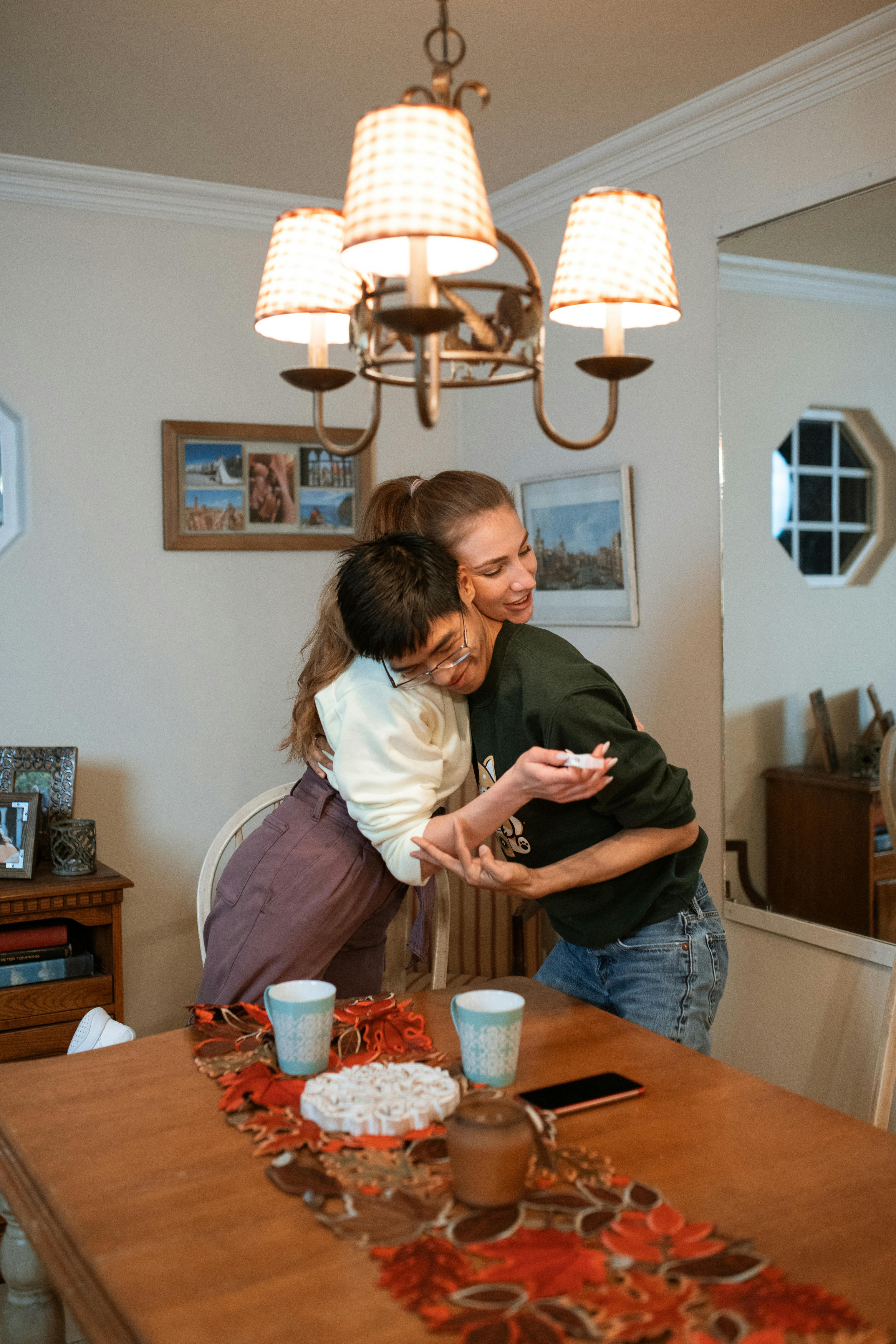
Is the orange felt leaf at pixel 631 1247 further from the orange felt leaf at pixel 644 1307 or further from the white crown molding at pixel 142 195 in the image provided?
the white crown molding at pixel 142 195

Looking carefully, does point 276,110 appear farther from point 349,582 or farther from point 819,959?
point 819,959

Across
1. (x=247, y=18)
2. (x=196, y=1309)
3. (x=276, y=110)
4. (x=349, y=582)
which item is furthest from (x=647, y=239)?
(x=276, y=110)

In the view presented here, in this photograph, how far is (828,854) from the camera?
8.41 ft

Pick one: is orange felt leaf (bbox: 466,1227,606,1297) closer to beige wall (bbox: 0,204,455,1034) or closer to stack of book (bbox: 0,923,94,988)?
stack of book (bbox: 0,923,94,988)

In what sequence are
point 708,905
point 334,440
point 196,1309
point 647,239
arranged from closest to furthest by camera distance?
point 196,1309
point 647,239
point 708,905
point 334,440

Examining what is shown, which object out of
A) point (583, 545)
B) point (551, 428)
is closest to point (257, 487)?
point (583, 545)

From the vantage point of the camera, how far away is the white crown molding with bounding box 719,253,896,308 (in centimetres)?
236

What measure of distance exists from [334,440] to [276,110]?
1171mm

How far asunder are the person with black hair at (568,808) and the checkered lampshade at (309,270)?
360mm

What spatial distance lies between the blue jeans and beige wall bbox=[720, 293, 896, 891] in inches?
36.5

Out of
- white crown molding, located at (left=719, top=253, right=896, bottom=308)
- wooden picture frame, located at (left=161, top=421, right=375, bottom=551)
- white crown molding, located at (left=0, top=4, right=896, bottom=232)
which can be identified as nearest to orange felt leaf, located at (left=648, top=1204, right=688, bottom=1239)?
white crown molding, located at (left=719, top=253, right=896, bottom=308)

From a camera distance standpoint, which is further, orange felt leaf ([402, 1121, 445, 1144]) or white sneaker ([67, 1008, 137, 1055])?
white sneaker ([67, 1008, 137, 1055])

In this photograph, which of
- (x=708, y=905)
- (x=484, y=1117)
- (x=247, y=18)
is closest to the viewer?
(x=484, y=1117)

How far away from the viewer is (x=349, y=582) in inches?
62.2
